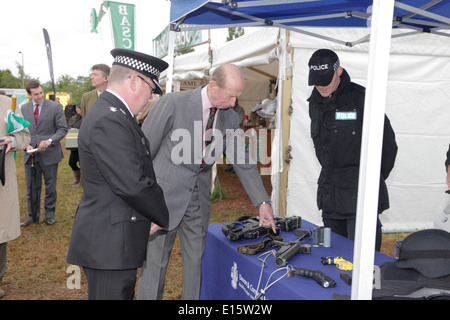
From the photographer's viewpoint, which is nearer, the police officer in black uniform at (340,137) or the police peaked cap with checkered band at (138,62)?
the police peaked cap with checkered band at (138,62)

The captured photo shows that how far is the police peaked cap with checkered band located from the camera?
180cm

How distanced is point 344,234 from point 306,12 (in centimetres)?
199

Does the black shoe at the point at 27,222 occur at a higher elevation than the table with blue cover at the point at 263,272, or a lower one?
lower

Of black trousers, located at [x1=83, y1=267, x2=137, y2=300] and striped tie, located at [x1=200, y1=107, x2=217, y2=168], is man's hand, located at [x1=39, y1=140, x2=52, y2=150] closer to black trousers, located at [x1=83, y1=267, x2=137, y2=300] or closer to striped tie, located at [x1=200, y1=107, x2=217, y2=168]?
striped tie, located at [x1=200, y1=107, x2=217, y2=168]

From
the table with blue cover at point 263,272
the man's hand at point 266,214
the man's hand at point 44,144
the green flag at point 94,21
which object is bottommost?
the table with blue cover at point 263,272

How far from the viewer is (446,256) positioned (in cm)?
180

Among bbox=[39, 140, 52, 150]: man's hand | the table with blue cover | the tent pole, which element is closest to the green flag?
bbox=[39, 140, 52, 150]: man's hand

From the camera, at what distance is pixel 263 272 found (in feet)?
6.86

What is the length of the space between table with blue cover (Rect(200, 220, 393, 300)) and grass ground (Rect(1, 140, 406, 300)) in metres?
1.03


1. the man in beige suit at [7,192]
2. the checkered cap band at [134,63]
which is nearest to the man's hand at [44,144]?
the man in beige suit at [7,192]

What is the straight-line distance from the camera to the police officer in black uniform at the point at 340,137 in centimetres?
275

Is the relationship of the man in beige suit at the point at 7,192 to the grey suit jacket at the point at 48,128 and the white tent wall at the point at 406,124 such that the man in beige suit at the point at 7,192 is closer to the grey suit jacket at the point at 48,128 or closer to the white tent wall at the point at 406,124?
the grey suit jacket at the point at 48,128

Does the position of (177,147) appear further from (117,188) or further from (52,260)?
(52,260)

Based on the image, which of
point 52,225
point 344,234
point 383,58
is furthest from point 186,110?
point 52,225
